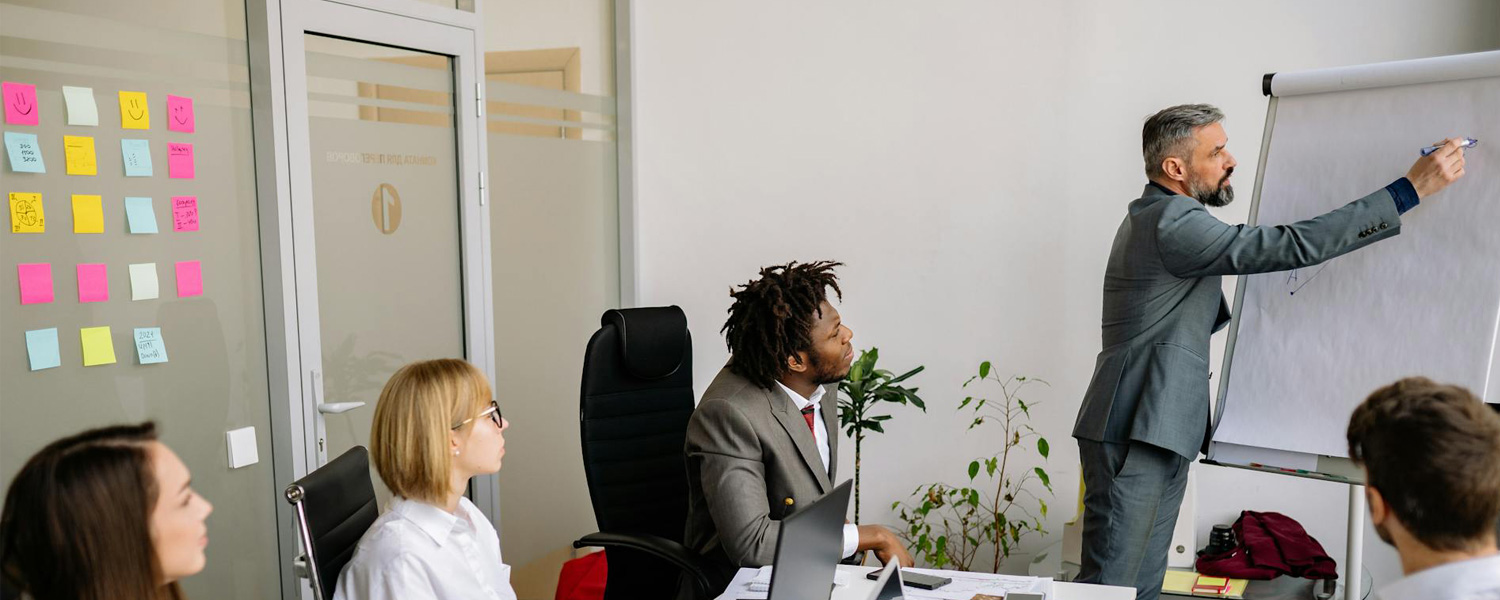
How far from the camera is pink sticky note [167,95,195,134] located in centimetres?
257

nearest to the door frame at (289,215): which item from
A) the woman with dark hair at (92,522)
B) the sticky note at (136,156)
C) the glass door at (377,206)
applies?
the glass door at (377,206)

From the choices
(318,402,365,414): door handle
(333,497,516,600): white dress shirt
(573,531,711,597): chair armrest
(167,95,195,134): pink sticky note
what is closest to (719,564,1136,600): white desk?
(573,531,711,597): chair armrest

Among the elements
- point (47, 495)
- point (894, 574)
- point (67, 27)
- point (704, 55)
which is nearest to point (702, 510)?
point (894, 574)

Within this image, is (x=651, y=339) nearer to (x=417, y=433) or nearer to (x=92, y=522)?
(x=417, y=433)

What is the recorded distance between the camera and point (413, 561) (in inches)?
71.1

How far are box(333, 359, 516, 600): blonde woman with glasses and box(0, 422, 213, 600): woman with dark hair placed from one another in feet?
1.72

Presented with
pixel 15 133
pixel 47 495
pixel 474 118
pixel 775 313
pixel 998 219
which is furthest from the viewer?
pixel 998 219

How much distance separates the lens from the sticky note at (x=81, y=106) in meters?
2.36

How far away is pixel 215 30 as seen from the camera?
268 centimetres

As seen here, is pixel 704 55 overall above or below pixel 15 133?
above

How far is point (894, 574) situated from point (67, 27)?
2026mm

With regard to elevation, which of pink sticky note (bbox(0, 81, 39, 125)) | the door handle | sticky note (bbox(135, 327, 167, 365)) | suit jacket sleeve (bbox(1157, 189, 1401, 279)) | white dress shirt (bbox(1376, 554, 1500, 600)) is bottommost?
the door handle

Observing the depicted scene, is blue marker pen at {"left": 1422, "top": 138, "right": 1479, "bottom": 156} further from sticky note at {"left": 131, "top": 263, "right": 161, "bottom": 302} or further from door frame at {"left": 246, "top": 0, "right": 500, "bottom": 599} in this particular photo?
sticky note at {"left": 131, "top": 263, "right": 161, "bottom": 302}

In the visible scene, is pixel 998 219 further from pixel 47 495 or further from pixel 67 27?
pixel 47 495
